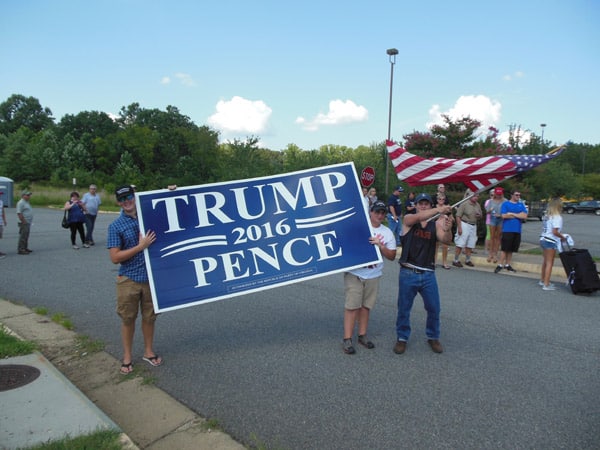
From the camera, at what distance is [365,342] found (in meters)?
4.64

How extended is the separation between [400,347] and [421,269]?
0.89 meters

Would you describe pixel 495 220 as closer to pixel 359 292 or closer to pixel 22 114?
pixel 359 292

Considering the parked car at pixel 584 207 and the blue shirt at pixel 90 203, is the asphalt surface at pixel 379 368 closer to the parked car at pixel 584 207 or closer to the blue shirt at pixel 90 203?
the blue shirt at pixel 90 203

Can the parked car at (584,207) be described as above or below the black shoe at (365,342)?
below

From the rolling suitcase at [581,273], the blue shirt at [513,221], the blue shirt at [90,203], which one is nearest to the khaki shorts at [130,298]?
the rolling suitcase at [581,273]

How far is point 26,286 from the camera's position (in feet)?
24.9

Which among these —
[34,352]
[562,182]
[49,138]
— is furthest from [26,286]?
[49,138]

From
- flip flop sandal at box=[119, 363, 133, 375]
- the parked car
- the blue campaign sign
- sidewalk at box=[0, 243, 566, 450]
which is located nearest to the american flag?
the blue campaign sign

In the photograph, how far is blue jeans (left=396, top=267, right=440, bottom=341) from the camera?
174 inches

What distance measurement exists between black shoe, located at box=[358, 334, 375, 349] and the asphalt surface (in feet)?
0.22

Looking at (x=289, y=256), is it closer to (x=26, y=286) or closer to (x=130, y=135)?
(x=26, y=286)

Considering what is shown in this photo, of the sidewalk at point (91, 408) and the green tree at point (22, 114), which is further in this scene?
the green tree at point (22, 114)

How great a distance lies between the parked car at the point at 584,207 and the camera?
36.4 m

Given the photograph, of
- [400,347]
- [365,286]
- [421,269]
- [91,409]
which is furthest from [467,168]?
[91,409]
